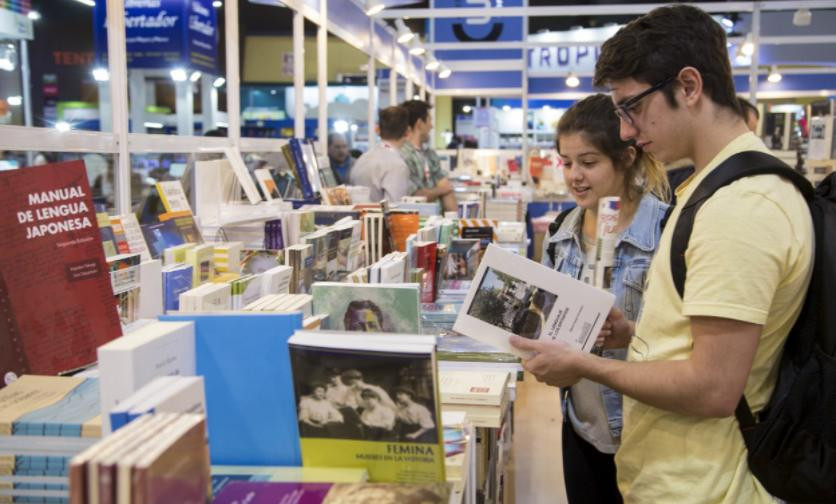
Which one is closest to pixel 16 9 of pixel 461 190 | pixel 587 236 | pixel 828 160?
pixel 587 236

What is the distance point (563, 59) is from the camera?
15289 mm

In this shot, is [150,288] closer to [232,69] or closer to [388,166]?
[232,69]

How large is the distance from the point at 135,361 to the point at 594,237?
66.4 inches

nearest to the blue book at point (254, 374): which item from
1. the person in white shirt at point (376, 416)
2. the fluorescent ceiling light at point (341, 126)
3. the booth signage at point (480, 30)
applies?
the person in white shirt at point (376, 416)

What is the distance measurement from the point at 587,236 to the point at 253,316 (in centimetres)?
142

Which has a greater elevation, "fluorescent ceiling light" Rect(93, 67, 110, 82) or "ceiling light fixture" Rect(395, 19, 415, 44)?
"ceiling light fixture" Rect(395, 19, 415, 44)

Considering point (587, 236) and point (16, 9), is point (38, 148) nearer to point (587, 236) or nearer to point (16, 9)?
point (16, 9)

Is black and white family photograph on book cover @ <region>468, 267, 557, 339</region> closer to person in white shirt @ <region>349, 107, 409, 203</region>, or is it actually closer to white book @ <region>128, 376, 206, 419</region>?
white book @ <region>128, 376, 206, 419</region>

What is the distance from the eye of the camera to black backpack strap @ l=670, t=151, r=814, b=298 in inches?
57.4

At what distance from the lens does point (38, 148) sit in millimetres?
2793

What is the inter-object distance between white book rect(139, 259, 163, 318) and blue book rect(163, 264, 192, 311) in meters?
0.03

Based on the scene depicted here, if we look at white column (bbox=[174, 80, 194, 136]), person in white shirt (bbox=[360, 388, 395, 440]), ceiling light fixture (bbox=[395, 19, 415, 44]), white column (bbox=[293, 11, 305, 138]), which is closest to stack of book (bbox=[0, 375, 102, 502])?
person in white shirt (bbox=[360, 388, 395, 440])

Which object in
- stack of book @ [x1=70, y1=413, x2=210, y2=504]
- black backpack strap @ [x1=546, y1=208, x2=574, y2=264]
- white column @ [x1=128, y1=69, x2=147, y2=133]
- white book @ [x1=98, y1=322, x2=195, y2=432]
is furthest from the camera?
white column @ [x1=128, y1=69, x2=147, y2=133]

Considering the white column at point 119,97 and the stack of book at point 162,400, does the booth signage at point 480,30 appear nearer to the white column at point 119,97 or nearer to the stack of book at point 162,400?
the white column at point 119,97
